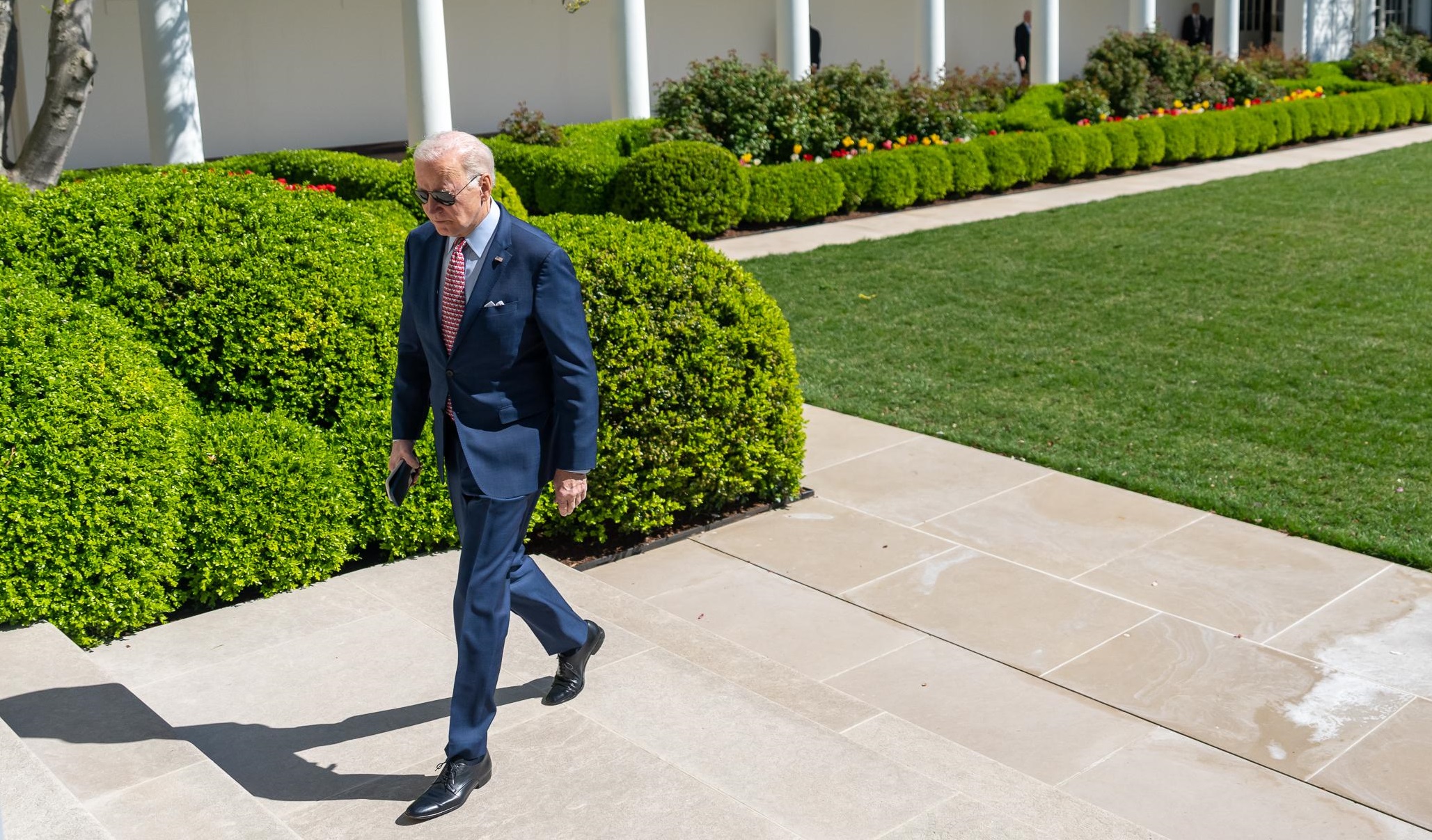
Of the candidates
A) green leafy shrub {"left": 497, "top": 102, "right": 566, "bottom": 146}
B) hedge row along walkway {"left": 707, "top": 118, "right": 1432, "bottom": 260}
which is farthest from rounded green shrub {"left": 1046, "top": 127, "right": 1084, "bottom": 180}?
green leafy shrub {"left": 497, "top": 102, "right": 566, "bottom": 146}

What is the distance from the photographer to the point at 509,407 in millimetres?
→ 3645

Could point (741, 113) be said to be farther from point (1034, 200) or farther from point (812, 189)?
point (1034, 200)

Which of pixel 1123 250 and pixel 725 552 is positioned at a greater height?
pixel 1123 250

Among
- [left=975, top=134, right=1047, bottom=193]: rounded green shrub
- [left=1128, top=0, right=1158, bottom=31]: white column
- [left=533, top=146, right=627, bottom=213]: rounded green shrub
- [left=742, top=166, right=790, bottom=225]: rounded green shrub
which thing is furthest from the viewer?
[left=1128, top=0, right=1158, bottom=31]: white column

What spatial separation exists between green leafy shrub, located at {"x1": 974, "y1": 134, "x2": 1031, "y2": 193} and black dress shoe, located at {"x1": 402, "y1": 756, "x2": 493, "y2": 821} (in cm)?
1337

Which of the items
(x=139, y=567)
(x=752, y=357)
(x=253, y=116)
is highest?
(x=253, y=116)

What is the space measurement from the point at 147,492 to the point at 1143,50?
18279 mm

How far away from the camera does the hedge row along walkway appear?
43.7ft

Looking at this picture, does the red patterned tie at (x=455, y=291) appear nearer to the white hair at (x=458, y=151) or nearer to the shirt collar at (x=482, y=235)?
the shirt collar at (x=482, y=235)

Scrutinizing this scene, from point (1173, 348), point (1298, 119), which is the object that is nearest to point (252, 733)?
point (1173, 348)

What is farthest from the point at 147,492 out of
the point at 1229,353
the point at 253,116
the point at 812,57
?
the point at 812,57

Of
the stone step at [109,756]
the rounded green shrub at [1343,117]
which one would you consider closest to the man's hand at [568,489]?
the stone step at [109,756]

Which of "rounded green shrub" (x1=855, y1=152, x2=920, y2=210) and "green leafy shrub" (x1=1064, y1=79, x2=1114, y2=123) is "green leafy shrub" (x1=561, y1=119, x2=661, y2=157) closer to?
"rounded green shrub" (x1=855, y1=152, x2=920, y2=210)

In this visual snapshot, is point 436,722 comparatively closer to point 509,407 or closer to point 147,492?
point 509,407
